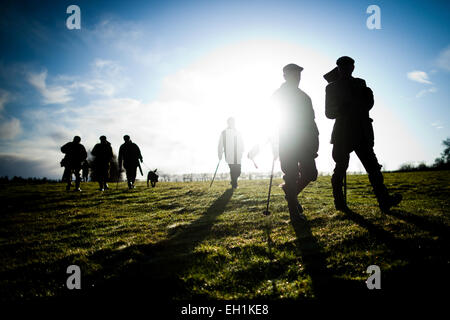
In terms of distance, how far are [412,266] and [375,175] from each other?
2.79 m

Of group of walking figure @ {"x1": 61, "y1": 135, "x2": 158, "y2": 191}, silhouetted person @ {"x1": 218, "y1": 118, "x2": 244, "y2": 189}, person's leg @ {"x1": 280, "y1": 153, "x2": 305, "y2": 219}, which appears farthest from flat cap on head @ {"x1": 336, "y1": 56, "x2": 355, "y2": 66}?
group of walking figure @ {"x1": 61, "y1": 135, "x2": 158, "y2": 191}

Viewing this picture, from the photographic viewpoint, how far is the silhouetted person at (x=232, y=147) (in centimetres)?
1305

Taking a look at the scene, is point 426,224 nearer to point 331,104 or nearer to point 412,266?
point 412,266

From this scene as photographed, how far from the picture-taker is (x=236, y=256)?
4227mm

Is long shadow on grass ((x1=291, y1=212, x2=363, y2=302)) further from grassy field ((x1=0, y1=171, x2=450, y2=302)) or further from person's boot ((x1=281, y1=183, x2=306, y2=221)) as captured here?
person's boot ((x1=281, y1=183, x2=306, y2=221))

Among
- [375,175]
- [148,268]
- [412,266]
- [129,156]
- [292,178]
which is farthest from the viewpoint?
[129,156]

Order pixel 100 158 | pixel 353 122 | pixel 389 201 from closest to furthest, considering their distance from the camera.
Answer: pixel 389 201 < pixel 353 122 < pixel 100 158

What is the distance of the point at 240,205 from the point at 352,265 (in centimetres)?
539

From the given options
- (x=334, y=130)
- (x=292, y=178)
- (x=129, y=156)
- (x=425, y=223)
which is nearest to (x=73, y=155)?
(x=129, y=156)

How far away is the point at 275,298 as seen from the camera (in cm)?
292

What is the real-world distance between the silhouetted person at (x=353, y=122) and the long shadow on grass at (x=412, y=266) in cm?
161

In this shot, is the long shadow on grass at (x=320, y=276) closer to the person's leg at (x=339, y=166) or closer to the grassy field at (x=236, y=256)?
the grassy field at (x=236, y=256)

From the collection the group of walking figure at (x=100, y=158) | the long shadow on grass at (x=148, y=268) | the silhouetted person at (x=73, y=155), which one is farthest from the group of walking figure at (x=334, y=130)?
the silhouetted person at (x=73, y=155)

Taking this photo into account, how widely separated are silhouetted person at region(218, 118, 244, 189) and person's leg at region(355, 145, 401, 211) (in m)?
7.82
